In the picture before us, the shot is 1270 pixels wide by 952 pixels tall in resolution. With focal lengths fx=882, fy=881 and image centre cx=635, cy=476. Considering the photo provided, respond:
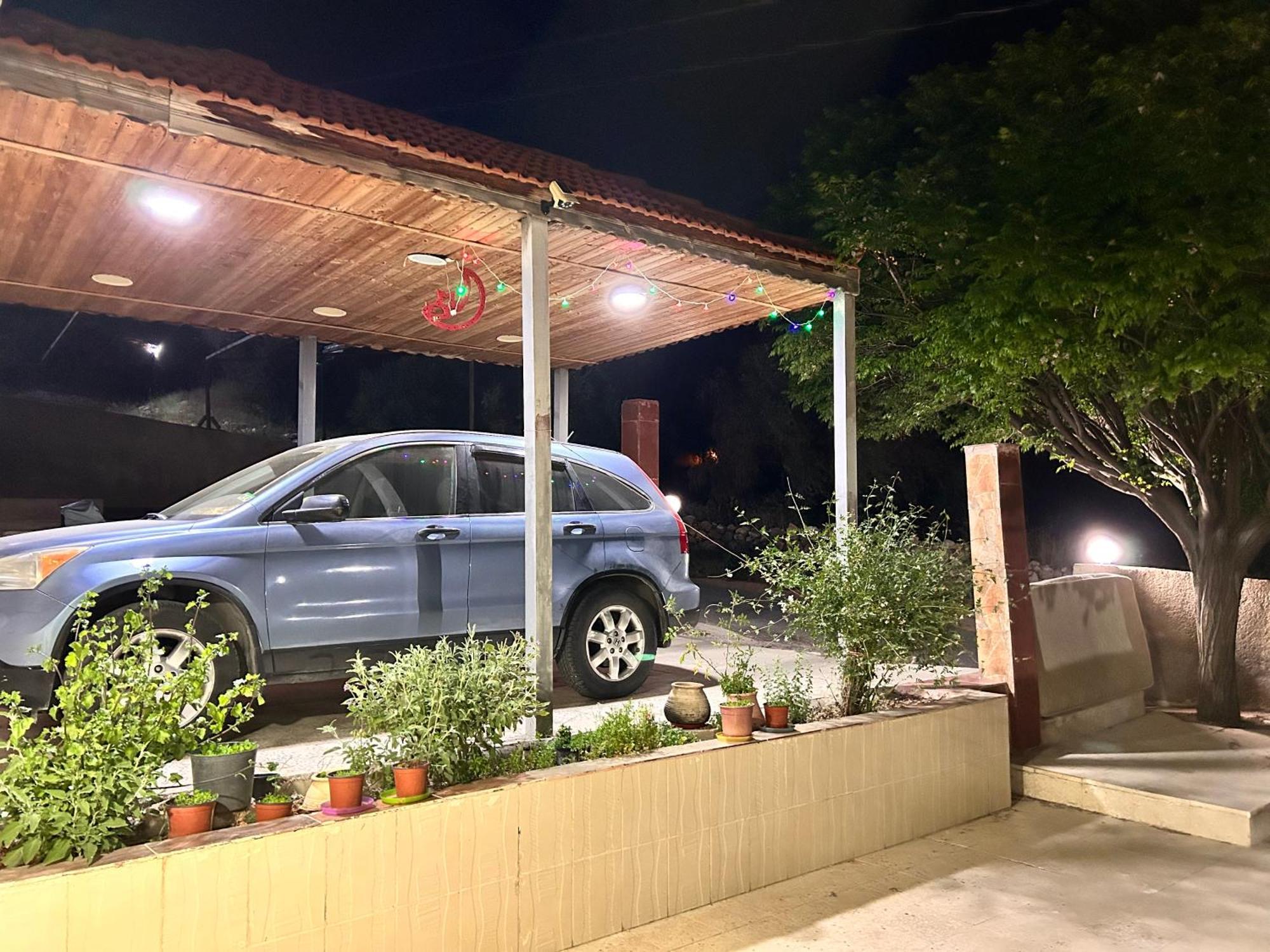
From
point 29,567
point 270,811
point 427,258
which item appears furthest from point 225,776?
point 427,258

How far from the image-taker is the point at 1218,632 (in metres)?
7.99

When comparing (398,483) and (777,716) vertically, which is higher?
(398,483)

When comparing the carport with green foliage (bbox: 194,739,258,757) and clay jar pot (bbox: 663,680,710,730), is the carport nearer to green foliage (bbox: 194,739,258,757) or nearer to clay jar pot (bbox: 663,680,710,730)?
clay jar pot (bbox: 663,680,710,730)

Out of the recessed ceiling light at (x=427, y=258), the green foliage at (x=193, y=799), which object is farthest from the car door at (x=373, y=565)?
the green foliage at (x=193, y=799)

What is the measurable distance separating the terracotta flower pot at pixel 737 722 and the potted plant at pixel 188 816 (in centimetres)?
223

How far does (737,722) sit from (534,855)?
1190 millimetres

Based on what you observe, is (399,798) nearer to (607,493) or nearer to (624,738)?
(624,738)

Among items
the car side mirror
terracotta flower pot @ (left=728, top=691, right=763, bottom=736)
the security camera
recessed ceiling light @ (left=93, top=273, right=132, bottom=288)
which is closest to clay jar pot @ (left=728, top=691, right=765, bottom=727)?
terracotta flower pot @ (left=728, top=691, right=763, bottom=736)

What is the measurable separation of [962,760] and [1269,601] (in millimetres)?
5075

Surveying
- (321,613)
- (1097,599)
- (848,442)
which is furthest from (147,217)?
(1097,599)

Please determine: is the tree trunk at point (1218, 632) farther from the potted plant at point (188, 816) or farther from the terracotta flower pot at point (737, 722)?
the potted plant at point (188, 816)

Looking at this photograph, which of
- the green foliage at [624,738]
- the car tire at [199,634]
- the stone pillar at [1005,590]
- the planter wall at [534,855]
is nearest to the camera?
the planter wall at [534,855]

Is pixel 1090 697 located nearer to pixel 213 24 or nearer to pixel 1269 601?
pixel 1269 601

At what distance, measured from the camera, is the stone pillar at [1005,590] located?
614 centimetres
